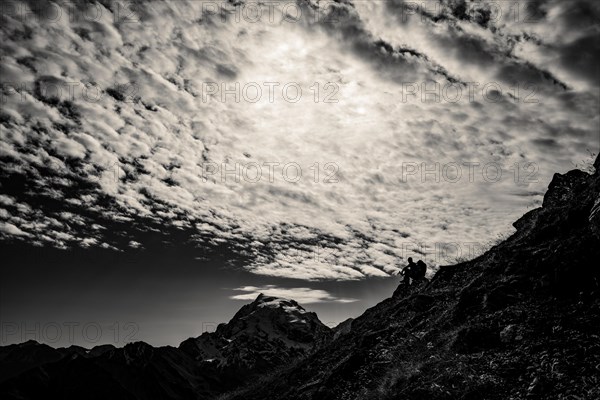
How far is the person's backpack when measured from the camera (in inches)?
1598

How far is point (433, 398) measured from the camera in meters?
12.0

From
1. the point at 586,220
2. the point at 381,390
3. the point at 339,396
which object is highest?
the point at 586,220

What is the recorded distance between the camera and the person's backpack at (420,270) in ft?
133

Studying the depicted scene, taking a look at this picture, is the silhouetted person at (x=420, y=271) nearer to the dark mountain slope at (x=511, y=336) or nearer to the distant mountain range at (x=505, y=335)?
the distant mountain range at (x=505, y=335)

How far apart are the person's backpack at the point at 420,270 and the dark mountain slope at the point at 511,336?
1687 cm

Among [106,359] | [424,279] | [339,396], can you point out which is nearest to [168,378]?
[106,359]

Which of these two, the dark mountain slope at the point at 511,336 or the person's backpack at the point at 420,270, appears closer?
the dark mountain slope at the point at 511,336

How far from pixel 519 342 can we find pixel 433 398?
3396 mm

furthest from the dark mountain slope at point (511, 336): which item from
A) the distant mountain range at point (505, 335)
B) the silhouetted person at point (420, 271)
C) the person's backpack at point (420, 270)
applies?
the person's backpack at point (420, 270)

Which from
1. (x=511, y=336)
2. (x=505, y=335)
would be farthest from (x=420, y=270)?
(x=511, y=336)

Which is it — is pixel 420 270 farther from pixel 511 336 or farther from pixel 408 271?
pixel 511 336

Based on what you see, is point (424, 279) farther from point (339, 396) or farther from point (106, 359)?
point (106, 359)

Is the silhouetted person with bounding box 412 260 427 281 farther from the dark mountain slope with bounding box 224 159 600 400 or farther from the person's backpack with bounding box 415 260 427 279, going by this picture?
the dark mountain slope with bounding box 224 159 600 400

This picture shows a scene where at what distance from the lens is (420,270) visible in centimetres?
4097
